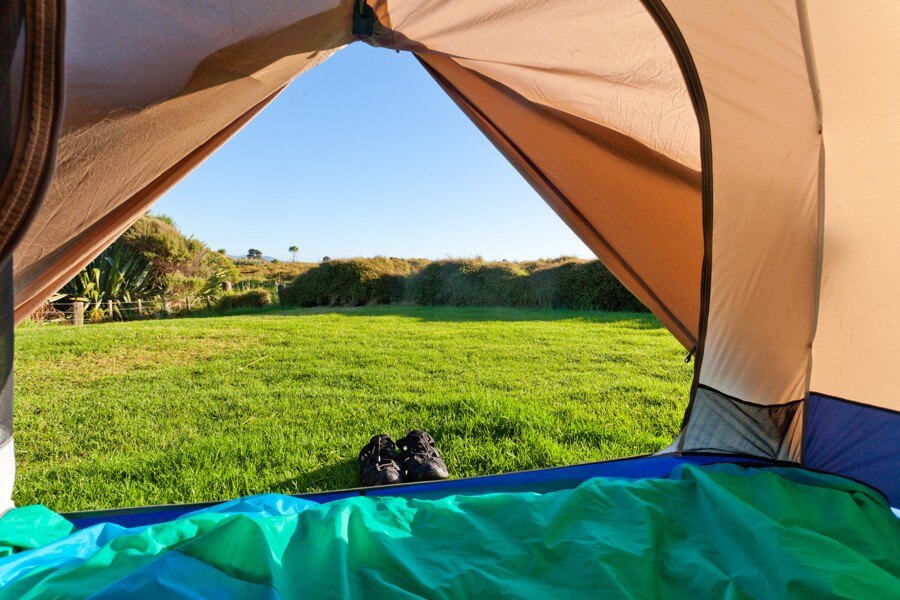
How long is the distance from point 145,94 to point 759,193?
64.8 inches

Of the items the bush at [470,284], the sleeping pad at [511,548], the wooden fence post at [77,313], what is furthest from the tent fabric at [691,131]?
the wooden fence post at [77,313]

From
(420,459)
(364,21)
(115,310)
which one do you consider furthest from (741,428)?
(115,310)

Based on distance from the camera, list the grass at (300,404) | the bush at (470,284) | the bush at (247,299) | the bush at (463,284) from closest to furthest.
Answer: the grass at (300,404), the bush at (463,284), the bush at (470,284), the bush at (247,299)

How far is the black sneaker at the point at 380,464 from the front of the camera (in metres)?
1.66

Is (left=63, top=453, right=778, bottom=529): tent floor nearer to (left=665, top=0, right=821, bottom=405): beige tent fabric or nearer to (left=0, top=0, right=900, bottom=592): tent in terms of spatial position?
(left=0, top=0, right=900, bottom=592): tent

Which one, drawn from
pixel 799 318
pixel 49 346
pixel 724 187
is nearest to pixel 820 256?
pixel 799 318

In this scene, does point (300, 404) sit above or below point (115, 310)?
below

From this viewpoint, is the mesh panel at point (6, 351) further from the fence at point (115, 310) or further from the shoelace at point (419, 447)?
the fence at point (115, 310)

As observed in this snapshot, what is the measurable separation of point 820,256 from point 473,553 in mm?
1212

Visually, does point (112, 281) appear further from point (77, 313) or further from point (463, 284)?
point (463, 284)

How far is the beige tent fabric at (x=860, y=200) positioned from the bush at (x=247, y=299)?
9029mm

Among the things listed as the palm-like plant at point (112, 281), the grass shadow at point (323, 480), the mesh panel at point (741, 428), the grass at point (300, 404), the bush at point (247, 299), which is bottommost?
the grass shadow at point (323, 480)

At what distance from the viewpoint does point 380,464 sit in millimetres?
1746

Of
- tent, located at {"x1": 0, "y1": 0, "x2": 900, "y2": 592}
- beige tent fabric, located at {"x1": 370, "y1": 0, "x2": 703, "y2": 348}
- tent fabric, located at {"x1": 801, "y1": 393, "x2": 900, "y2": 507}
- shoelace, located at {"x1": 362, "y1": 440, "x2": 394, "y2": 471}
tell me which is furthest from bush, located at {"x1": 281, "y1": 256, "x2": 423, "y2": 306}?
tent fabric, located at {"x1": 801, "y1": 393, "x2": 900, "y2": 507}
